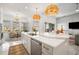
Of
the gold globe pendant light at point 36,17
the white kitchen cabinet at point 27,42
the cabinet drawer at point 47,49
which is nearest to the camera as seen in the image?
the cabinet drawer at point 47,49

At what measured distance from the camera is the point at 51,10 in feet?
6.21

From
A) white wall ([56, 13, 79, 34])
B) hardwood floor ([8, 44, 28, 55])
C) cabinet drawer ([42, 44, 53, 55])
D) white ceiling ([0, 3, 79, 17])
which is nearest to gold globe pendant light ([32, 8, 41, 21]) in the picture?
white ceiling ([0, 3, 79, 17])

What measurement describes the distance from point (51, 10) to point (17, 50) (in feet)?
3.37

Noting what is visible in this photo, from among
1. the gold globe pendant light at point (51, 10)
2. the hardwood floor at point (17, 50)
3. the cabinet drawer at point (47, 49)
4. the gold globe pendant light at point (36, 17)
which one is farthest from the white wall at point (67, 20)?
the hardwood floor at point (17, 50)

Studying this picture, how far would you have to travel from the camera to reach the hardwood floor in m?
1.82

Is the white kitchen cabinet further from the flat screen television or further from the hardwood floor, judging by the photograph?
the flat screen television

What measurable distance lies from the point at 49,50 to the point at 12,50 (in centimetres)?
72

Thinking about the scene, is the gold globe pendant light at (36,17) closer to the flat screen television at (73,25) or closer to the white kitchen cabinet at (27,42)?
the white kitchen cabinet at (27,42)

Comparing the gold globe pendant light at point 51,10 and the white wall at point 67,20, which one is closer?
the white wall at point 67,20

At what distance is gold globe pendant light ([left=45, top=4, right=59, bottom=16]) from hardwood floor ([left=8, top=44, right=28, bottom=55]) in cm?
85

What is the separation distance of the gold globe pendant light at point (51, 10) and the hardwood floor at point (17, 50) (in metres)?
0.85

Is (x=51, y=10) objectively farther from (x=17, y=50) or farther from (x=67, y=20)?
(x=17, y=50)

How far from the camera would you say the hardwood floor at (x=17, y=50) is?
182 centimetres
